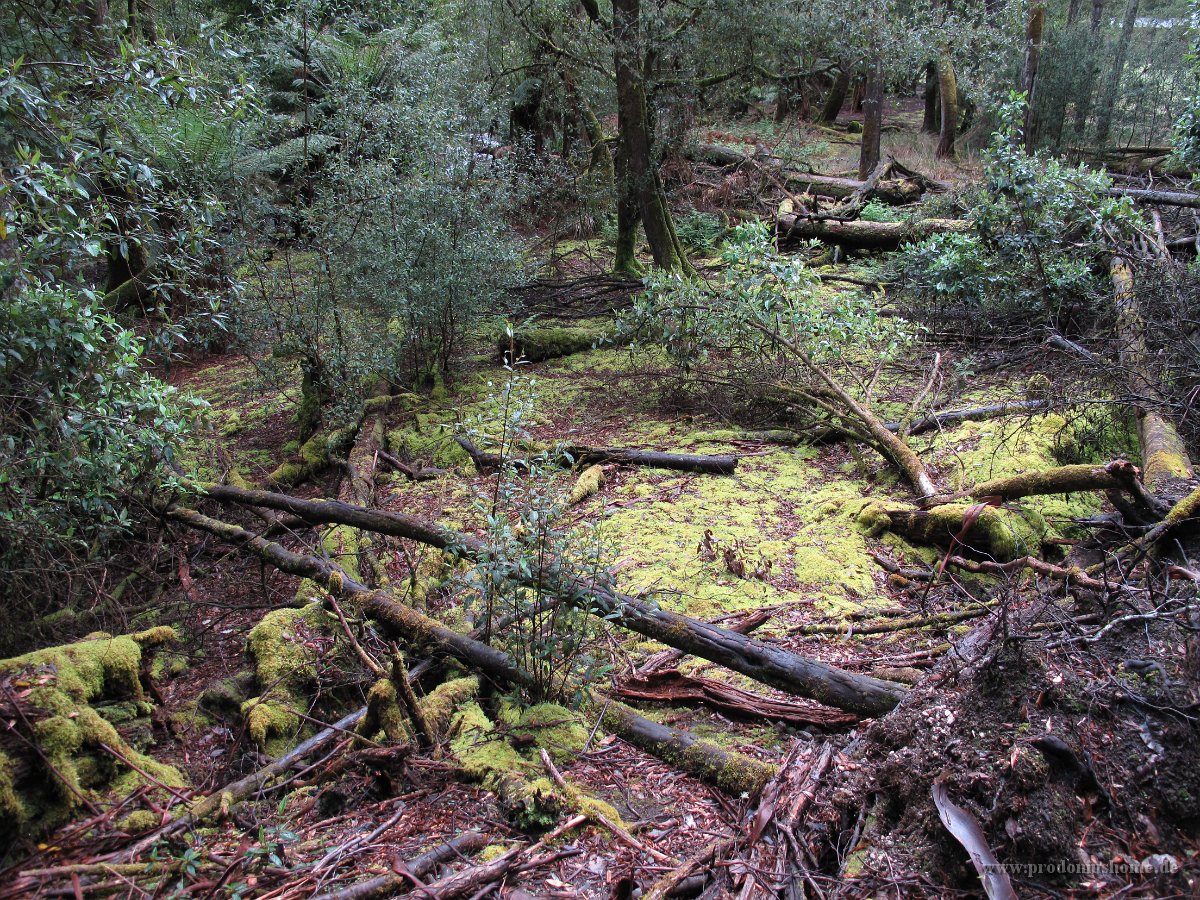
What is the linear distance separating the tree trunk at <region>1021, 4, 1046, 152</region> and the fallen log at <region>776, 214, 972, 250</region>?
16.7 feet

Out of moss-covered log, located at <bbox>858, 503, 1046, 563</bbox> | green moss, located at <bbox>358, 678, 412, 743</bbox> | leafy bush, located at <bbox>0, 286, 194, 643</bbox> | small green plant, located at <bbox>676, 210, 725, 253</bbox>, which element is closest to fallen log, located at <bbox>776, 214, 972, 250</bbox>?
small green plant, located at <bbox>676, 210, 725, 253</bbox>

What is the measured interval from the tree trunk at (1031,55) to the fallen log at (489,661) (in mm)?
16771

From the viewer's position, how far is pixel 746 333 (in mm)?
7922

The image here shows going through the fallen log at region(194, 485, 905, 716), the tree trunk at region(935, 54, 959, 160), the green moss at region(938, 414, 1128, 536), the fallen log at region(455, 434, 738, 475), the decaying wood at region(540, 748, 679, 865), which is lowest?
the fallen log at region(455, 434, 738, 475)

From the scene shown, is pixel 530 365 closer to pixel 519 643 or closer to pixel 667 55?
pixel 667 55

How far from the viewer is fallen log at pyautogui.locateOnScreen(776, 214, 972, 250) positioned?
1230cm

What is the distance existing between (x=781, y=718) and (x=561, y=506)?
149 cm

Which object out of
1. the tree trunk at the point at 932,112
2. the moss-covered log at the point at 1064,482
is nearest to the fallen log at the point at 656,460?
the moss-covered log at the point at 1064,482

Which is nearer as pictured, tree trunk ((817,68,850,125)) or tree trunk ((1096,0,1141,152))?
tree trunk ((1096,0,1141,152))

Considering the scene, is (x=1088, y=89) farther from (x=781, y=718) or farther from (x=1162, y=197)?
(x=781, y=718)

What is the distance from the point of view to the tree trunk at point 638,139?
9875mm

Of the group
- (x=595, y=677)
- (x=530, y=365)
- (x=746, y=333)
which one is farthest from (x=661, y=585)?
(x=530, y=365)

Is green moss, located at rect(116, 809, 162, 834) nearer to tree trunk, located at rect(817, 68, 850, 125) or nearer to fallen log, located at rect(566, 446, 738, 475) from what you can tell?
fallen log, located at rect(566, 446, 738, 475)

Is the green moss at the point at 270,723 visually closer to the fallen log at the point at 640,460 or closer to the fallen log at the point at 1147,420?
the fallen log at the point at 640,460
